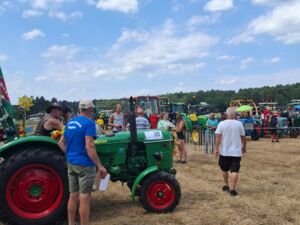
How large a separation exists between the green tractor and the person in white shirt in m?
1.40

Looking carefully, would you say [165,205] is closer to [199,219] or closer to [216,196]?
[199,219]

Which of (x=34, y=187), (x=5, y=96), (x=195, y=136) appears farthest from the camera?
(x=195, y=136)

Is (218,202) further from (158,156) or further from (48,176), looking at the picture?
(48,176)

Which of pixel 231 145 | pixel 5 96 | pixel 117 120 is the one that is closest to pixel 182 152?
pixel 117 120

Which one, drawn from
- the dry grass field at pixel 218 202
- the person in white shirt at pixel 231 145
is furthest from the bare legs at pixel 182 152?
the person in white shirt at pixel 231 145

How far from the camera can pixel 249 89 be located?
82000 mm

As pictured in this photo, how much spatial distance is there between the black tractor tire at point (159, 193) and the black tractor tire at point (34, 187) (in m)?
1.14

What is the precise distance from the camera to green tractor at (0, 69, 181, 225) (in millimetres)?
5102

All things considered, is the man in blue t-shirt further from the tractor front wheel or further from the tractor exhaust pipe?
the tractor front wheel

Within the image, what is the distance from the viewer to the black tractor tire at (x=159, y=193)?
5.66 metres

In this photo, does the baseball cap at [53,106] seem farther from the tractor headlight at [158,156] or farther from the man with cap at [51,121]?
the tractor headlight at [158,156]

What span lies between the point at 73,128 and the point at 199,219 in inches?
85.5

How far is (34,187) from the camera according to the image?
17.0 ft

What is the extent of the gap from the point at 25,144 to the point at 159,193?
2.01 metres
